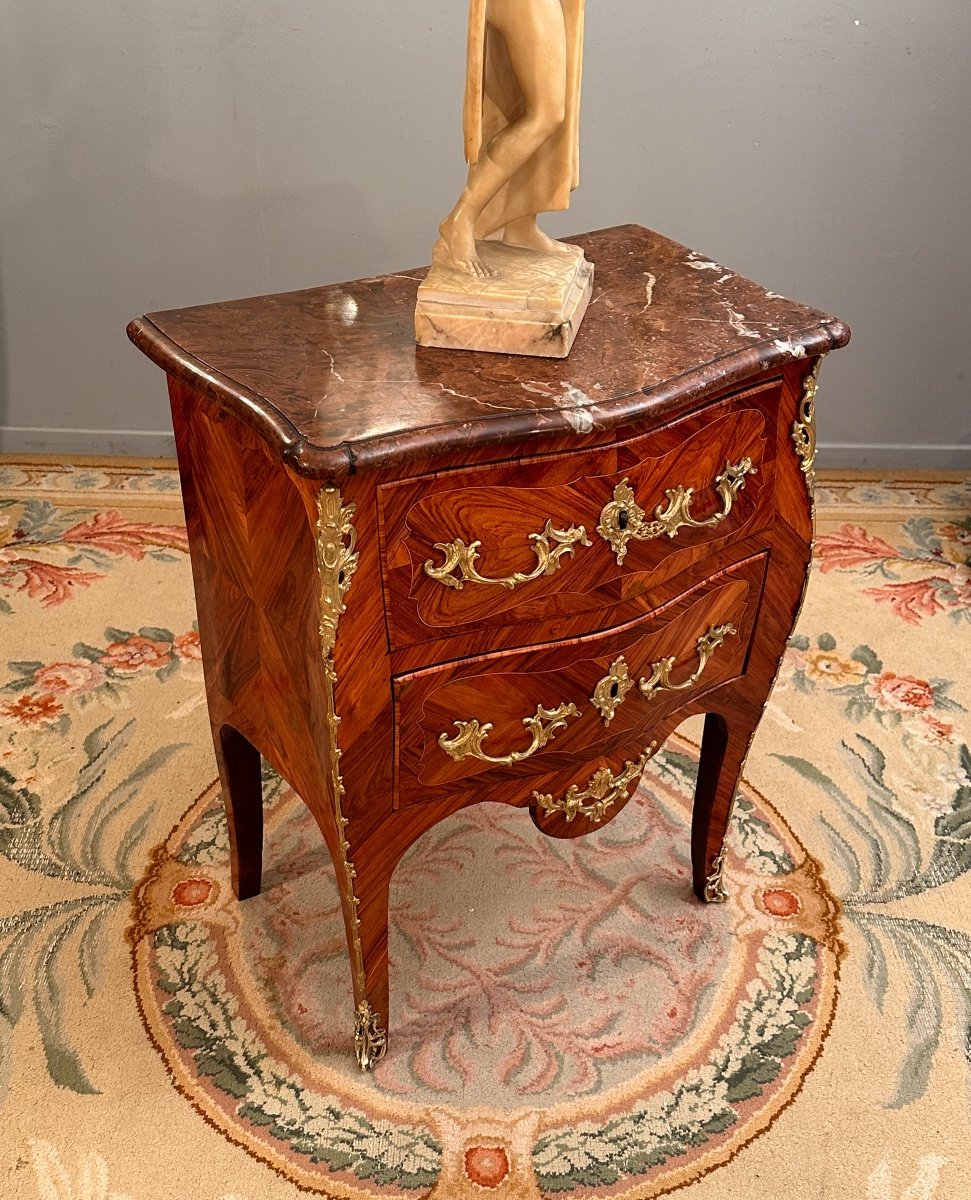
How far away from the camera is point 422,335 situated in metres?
1.40

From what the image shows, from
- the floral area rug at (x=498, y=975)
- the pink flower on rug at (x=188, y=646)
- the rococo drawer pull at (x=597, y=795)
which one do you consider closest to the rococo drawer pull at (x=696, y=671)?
the rococo drawer pull at (x=597, y=795)

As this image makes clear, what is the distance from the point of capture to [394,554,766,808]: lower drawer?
4.48 feet

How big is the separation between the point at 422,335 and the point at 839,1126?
1.13 meters

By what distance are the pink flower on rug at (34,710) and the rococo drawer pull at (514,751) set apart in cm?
111

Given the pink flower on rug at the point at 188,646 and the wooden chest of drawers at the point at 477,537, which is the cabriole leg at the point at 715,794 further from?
the pink flower on rug at the point at 188,646

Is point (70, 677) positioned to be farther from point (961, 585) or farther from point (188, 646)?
point (961, 585)

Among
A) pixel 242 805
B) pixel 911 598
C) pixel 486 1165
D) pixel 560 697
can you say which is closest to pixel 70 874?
pixel 242 805

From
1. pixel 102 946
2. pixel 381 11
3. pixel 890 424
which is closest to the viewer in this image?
pixel 102 946

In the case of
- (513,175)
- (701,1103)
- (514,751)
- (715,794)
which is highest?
(513,175)

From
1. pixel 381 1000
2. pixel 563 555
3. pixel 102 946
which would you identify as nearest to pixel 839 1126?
pixel 381 1000

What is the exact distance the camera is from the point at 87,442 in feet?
9.89

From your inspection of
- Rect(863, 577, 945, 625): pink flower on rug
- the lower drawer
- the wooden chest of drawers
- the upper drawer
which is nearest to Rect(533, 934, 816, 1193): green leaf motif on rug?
the wooden chest of drawers

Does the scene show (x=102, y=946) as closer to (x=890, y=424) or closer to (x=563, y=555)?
(x=563, y=555)

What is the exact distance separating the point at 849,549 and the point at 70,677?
5.61 feet
